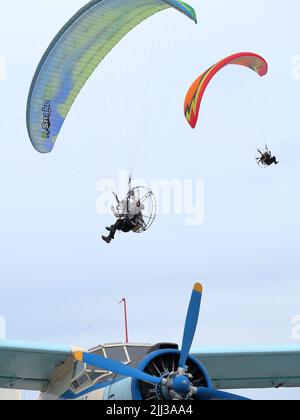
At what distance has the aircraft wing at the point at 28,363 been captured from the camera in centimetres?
1919

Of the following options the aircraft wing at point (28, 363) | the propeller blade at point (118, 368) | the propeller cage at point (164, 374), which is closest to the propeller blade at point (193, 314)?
the propeller cage at point (164, 374)

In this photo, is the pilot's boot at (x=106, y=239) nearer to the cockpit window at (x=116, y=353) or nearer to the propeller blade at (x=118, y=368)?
the cockpit window at (x=116, y=353)

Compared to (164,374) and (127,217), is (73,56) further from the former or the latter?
(164,374)

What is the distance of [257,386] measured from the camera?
22609mm

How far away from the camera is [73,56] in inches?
839

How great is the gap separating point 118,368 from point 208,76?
37.4ft

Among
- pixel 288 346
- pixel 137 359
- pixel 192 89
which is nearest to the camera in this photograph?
pixel 137 359

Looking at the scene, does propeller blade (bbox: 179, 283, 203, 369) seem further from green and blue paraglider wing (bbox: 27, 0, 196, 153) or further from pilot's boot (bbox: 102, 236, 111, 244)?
green and blue paraglider wing (bbox: 27, 0, 196, 153)

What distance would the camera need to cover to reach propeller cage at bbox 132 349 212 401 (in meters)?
14.6

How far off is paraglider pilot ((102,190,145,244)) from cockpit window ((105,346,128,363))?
4.59 meters

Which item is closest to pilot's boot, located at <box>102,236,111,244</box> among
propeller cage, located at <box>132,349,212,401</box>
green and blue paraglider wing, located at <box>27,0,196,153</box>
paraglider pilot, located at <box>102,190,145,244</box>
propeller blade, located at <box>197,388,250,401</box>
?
paraglider pilot, located at <box>102,190,145,244</box>

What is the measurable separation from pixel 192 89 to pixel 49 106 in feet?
18.8
